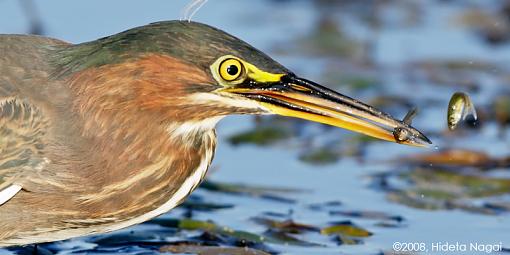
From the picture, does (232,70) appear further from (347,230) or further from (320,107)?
(347,230)

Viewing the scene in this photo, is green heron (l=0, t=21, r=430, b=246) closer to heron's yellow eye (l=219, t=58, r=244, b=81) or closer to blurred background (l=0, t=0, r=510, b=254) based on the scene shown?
heron's yellow eye (l=219, t=58, r=244, b=81)

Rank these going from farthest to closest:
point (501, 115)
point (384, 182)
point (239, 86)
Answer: point (501, 115)
point (384, 182)
point (239, 86)

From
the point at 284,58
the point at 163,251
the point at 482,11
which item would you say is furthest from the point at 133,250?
the point at 482,11

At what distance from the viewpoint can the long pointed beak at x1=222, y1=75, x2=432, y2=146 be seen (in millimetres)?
6930

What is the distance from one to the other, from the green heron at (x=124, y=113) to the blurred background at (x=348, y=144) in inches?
49.3

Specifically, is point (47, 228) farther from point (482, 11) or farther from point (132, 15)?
point (482, 11)

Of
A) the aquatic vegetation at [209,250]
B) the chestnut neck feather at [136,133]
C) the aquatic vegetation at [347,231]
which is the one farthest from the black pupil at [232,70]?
the aquatic vegetation at [347,231]

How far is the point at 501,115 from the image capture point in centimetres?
1124

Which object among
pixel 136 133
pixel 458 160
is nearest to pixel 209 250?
pixel 136 133

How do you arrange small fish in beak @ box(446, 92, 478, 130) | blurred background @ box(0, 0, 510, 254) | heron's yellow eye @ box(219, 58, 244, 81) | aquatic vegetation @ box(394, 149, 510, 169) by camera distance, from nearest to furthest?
1. heron's yellow eye @ box(219, 58, 244, 81)
2. small fish in beak @ box(446, 92, 478, 130)
3. blurred background @ box(0, 0, 510, 254)
4. aquatic vegetation @ box(394, 149, 510, 169)

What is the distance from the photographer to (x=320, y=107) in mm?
7059

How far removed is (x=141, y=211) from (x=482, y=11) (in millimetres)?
8295

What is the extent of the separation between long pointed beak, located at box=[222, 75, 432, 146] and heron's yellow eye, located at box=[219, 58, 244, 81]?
0.19ft

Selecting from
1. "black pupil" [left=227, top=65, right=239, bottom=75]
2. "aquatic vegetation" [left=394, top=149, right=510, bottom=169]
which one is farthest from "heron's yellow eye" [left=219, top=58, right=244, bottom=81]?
"aquatic vegetation" [left=394, top=149, right=510, bottom=169]
